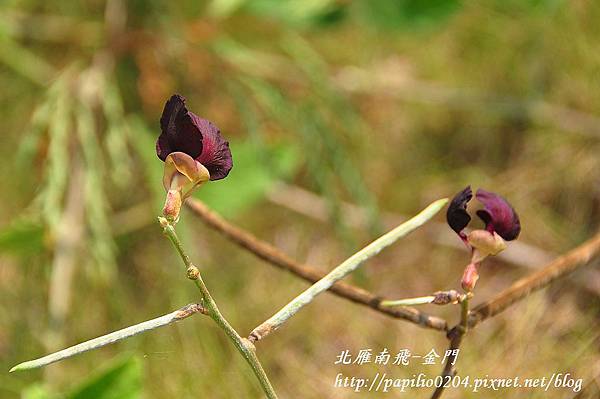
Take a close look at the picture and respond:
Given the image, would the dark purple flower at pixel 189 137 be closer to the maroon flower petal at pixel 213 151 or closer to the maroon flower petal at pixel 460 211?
the maroon flower petal at pixel 213 151

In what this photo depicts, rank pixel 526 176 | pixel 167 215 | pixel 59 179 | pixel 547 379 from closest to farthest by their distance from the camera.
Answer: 1. pixel 167 215
2. pixel 547 379
3. pixel 59 179
4. pixel 526 176

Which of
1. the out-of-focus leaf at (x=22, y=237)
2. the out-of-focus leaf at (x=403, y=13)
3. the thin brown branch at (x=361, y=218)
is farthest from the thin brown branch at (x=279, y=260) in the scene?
the out-of-focus leaf at (x=403, y=13)

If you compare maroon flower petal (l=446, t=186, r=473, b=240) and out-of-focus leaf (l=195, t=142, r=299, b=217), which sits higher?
out-of-focus leaf (l=195, t=142, r=299, b=217)

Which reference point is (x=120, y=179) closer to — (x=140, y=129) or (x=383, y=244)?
(x=140, y=129)

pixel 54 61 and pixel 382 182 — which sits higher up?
pixel 54 61

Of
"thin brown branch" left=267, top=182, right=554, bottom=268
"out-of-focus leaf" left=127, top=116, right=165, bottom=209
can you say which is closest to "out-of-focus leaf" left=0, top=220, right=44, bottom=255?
"out-of-focus leaf" left=127, top=116, right=165, bottom=209

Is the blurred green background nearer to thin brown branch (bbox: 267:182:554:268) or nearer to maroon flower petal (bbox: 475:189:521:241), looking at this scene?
thin brown branch (bbox: 267:182:554:268)

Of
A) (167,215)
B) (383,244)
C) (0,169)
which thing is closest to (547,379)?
(383,244)

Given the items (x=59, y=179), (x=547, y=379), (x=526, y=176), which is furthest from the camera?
(x=526, y=176)
